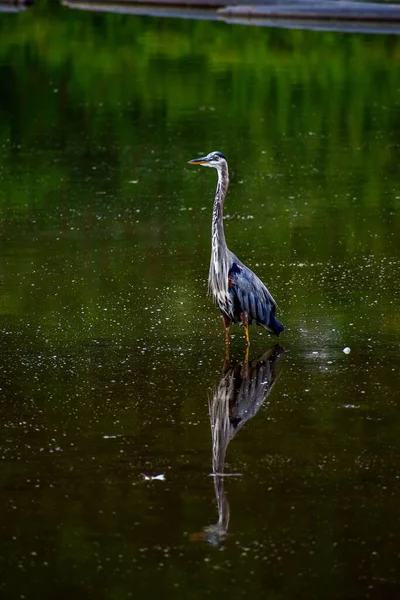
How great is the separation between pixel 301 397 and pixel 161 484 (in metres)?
1.67

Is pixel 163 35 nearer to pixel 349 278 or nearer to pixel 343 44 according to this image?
pixel 343 44

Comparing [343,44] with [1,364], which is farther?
[343,44]

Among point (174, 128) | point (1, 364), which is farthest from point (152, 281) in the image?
point (174, 128)

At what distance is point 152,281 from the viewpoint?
11969mm

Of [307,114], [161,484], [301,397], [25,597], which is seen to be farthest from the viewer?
[307,114]

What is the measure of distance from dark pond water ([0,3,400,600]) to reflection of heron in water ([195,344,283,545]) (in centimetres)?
2

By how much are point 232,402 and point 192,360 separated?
90 centimetres

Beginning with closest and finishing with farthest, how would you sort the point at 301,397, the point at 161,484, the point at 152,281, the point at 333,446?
the point at 161,484 → the point at 333,446 → the point at 301,397 → the point at 152,281

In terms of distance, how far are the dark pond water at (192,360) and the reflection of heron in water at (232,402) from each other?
18 mm

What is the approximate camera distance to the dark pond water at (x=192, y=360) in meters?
6.69

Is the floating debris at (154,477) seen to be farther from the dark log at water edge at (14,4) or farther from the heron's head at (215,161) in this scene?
the dark log at water edge at (14,4)

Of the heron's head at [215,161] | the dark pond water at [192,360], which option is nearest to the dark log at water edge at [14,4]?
the dark pond water at [192,360]

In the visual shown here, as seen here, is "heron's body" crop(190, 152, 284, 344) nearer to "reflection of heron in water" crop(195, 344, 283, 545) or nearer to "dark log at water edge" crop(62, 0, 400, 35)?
"reflection of heron in water" crop(195, 344, 283, 545)

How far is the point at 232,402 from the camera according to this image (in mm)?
8859
